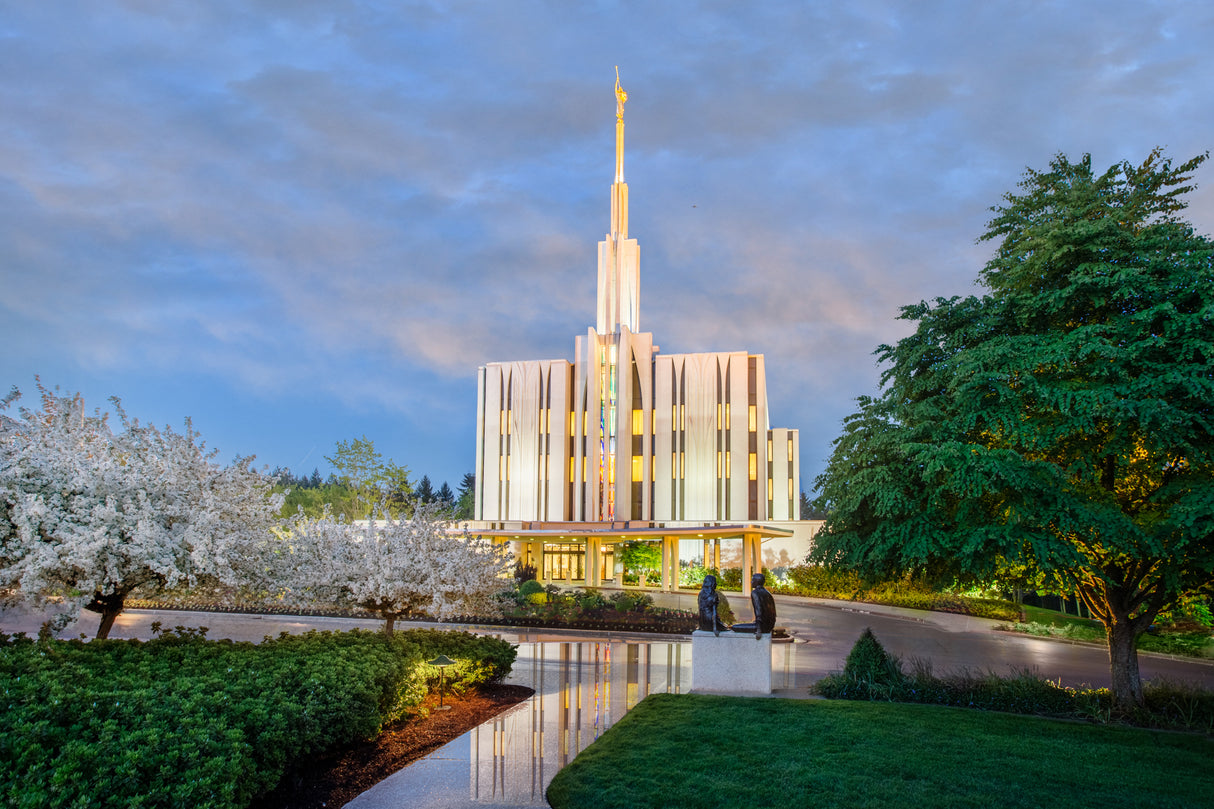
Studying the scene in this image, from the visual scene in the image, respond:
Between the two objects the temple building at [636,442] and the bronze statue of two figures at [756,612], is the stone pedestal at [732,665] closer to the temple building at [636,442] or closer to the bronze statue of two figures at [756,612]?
the bronze statue of two figures at [756,612]

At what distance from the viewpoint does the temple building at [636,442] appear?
4756 cm

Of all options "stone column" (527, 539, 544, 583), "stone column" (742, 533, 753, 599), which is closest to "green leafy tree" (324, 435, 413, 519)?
"stone column" (527, 539, 544, 583)

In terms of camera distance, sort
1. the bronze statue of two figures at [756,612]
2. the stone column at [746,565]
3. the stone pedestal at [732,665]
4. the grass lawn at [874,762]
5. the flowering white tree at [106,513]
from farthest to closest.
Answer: the stone column at [746,565] → the bronze statue of two figures at [756,612] → the stone pedestal at [732,665] → the flowering white tree at [106,513] → the grass lawn at [874,762]

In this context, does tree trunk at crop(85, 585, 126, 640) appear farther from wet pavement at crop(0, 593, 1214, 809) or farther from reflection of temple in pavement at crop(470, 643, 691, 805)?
reflection of temple in pavement at crop(470, 643, 691, 805)

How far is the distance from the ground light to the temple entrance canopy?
23.8 m

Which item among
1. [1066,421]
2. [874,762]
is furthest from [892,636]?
[874,762]

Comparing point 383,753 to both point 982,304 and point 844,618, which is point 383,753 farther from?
point 844,618

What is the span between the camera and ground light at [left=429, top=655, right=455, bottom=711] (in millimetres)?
11203

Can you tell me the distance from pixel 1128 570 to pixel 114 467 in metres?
14.9

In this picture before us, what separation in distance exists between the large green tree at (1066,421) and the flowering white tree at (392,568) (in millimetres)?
6214

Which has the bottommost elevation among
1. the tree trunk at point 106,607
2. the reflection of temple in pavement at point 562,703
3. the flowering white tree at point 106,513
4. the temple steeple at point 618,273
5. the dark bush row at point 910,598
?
the dark bush row at point 910,598

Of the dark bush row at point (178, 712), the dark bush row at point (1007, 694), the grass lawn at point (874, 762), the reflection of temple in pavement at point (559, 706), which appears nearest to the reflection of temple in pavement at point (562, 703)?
the reflection of temple in pavement at point (559, 706)

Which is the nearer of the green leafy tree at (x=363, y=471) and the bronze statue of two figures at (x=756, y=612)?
the bronze statue of two figures at (x=756, y=612)

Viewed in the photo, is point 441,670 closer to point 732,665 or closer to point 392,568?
point 392,568
